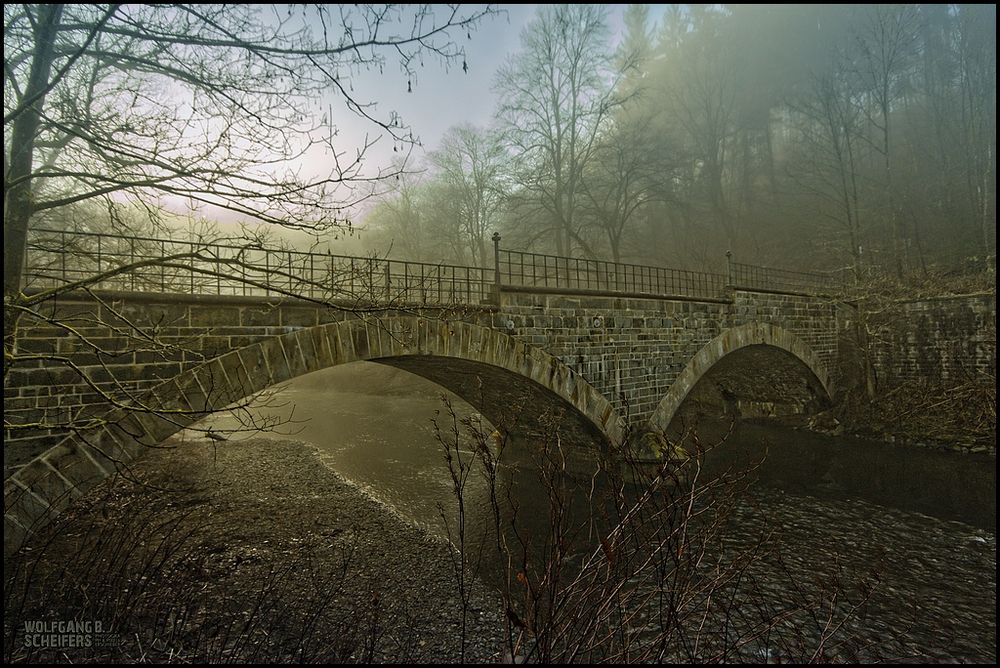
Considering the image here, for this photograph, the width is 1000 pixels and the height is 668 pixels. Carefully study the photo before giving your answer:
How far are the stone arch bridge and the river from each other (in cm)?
114

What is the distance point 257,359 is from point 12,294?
7.23ft

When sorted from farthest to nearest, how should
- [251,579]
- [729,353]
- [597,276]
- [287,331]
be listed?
1. [729,353]
2. [597,276]
3. [251,579]
4. [287,331]

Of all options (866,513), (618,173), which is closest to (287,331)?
(866,513)

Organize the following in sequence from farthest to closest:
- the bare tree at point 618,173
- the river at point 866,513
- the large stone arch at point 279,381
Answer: the bare tree at point 618,173
the river at point 866,513
the large stone arch at point 279,381

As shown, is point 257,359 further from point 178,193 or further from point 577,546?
point 577,546

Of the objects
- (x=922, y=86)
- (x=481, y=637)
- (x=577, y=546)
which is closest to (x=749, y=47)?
(x=922, y=86)

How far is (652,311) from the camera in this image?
9.84m

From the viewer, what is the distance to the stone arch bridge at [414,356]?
3.86 m

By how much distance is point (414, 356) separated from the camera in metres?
6.61

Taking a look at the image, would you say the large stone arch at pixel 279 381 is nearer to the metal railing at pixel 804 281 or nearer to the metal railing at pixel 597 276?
the metal railing at pixel 597 276

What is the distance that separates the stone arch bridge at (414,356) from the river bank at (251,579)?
74 cm

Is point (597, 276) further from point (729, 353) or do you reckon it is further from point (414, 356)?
point (729, 353)

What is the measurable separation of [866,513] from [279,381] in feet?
31.2

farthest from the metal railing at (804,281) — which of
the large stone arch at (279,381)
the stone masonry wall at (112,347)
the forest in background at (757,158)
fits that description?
the stone masonry wall at (112,347)
